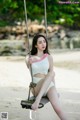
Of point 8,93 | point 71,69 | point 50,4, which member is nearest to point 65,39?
point 50,4

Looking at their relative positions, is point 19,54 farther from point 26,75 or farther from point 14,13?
point 26,75

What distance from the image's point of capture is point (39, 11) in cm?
1564

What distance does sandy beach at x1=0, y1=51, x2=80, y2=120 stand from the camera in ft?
17.2

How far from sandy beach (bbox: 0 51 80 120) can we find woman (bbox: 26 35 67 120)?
2.44 ft

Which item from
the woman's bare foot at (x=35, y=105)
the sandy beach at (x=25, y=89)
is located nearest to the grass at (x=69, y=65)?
the sandy beach at (x=25, y=89)

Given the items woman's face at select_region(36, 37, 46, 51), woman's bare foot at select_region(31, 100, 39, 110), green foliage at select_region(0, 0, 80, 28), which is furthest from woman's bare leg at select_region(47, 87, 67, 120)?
green foliage at select_region(0, 0, 80, 28)

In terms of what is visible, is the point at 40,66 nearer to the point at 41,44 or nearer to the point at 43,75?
the point at 43,75

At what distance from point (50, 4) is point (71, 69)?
5.16 m

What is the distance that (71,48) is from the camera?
15539mm

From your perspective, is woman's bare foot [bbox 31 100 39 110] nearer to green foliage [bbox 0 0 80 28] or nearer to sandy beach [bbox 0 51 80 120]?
sandy beach [bbox 0 51 80 120]

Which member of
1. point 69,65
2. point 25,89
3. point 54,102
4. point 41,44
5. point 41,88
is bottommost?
point 69,65

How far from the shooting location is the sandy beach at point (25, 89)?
5.23 metres

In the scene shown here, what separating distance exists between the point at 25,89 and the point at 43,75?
11.9 ft

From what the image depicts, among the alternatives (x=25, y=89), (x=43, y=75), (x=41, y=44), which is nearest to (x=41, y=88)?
(x=43, y=75)
